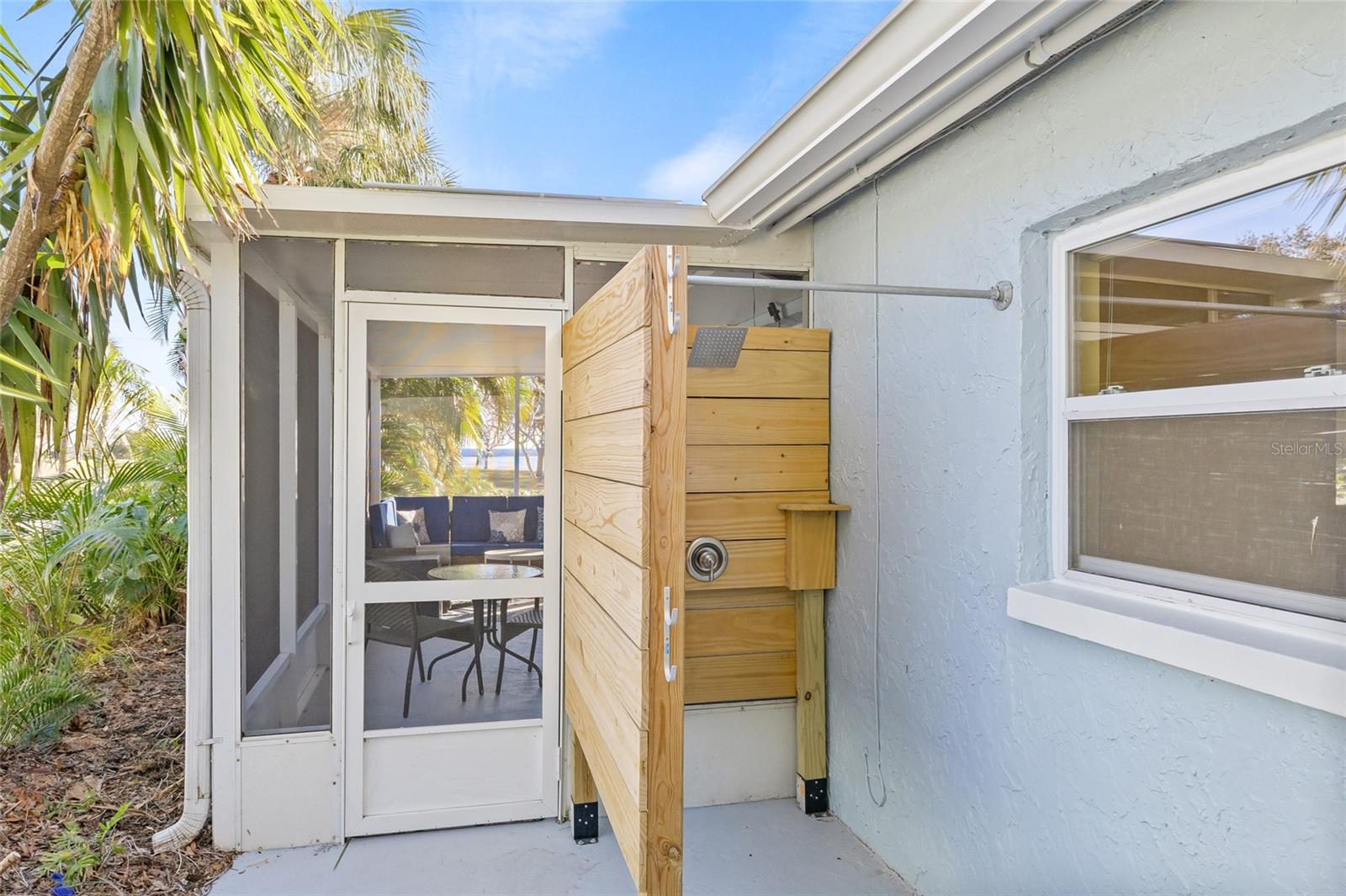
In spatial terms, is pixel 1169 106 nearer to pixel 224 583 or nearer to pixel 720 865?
pixel 720 865

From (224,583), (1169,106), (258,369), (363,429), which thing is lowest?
(224,583)

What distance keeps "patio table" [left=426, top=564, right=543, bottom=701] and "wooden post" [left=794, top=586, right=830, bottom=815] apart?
1.16 meters

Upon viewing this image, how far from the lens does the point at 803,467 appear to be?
10.4 feet

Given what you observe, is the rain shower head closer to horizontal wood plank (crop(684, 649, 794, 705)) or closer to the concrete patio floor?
horizontal wood plank (crop(684, 649, 794, 705))

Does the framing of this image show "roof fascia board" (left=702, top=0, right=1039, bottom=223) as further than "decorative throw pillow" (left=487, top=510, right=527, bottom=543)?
No

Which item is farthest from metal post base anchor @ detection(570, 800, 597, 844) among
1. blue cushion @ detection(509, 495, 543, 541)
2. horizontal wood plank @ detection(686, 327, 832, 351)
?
horizontal wood plank @ detection(686, 327, 832, 351)

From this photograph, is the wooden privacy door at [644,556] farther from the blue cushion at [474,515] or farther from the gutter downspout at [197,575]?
the gutter downspout at [197,575]

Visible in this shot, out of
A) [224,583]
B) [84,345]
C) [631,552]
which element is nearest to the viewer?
[631,552]

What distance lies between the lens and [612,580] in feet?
7.05

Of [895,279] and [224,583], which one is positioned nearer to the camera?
[895,279]

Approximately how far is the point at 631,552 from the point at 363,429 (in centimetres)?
170

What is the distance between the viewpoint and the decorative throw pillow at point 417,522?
3143mm

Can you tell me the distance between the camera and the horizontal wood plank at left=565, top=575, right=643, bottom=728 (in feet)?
6.05

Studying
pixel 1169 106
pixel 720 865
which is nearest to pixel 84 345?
pixel 720 865
